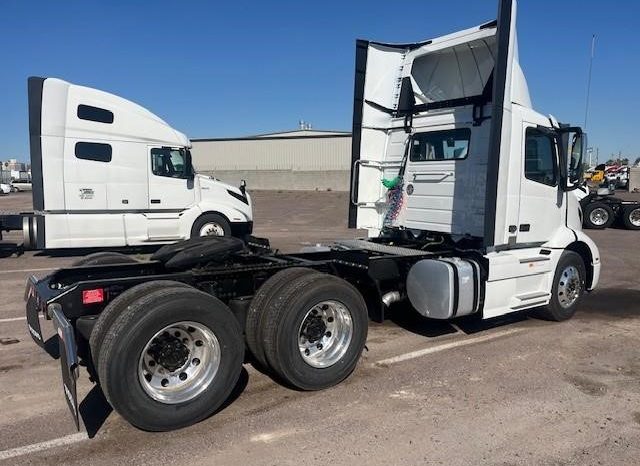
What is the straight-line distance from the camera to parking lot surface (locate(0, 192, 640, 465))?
3480mm

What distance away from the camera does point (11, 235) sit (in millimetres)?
17156

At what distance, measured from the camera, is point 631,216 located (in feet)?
64.6

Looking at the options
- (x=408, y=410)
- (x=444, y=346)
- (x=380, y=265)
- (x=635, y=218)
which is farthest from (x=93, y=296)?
(x=635, y=218)

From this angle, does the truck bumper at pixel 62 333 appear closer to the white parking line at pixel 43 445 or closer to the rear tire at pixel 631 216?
the white parking line at pixel 43 445

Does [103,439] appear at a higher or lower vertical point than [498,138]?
lower

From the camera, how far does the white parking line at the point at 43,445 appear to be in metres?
3.43

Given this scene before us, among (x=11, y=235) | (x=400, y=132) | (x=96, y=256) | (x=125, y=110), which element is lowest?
(x=11, y=235)

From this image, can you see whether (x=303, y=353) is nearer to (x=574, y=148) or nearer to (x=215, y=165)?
(x=574, y=148)

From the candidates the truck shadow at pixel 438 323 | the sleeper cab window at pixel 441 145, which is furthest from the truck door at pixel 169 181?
the truck shadow at pixel 438 323

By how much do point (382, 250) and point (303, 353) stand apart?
2190 millimetres

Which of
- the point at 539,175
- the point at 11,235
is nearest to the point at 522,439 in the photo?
the point at 539,175

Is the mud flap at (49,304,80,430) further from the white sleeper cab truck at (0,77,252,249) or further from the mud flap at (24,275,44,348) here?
the white sleeper cab truck at (0,77,252,249)

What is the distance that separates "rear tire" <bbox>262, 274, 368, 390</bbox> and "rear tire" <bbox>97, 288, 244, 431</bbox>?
0.37 m

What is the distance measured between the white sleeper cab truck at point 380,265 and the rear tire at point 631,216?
1481 cm
